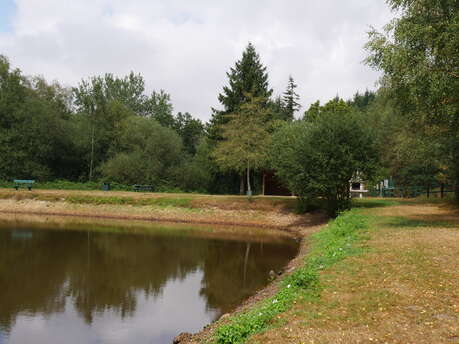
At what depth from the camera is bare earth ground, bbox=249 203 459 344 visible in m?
5.81

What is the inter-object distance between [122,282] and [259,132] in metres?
21.6

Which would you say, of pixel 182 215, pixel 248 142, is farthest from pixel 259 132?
pixel 182 215

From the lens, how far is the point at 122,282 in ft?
45.7

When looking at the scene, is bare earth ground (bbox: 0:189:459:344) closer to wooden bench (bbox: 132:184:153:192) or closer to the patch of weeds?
the patch of weeds

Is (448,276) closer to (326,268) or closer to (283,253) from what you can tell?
(326,268)

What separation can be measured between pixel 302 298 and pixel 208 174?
3668 centimetres

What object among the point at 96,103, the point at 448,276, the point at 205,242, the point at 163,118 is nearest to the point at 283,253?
the point at 205,242

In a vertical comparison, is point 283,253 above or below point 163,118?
below

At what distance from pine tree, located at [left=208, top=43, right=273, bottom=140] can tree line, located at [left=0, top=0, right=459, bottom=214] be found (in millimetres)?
117

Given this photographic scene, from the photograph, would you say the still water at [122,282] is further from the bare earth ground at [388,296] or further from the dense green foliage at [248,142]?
the dense green foliage at [248,142]

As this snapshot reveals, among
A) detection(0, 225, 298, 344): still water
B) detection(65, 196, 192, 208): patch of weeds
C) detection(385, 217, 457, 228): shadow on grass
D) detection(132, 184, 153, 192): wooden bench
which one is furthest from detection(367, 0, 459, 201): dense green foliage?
detection(132, 184, 153, 192): wooden bench

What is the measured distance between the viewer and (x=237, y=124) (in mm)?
33906

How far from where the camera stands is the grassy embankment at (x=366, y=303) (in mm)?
5887

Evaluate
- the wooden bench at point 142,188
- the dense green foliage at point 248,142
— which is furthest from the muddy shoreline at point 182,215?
the wooden bench at point 142,188
